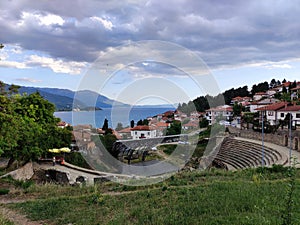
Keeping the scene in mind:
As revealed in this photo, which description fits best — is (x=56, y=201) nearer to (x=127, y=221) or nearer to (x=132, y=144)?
(x=127, y=221)

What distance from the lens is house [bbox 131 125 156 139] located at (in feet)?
35.7

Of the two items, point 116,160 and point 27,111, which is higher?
point 27,111

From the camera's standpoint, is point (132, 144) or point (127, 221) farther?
point (132, 144)

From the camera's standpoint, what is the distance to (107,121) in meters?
8.33

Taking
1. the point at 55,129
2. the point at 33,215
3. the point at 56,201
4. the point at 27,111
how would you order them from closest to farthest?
the point at 33,215 < the point at 56,201 < the point at 27,111 < the point at 55,129

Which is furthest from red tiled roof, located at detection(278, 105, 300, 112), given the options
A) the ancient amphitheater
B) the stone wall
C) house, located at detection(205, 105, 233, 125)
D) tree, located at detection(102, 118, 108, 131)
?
tree, located at detection(102, 118, 108, 131)

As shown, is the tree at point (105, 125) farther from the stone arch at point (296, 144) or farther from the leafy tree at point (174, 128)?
the stone arch at point (296, 144)

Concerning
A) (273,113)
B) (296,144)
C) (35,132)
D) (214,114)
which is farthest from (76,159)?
(273,113)

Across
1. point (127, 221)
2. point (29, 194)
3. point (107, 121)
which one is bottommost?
point (29, 194)

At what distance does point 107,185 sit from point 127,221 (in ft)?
13.6

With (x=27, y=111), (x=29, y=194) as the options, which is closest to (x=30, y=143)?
(x=27, y=111)

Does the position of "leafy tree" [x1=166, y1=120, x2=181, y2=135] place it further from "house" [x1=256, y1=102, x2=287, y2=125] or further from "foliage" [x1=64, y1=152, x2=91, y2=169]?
"house" [x1=256, y1=102, x2=287, y2=125]

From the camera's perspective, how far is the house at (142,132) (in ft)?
35.7

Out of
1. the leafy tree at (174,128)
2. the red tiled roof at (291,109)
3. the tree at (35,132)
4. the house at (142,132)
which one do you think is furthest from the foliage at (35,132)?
the red tiled roof at (291,109)
